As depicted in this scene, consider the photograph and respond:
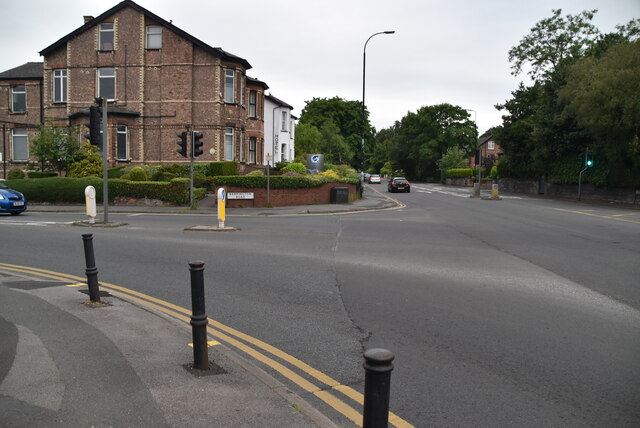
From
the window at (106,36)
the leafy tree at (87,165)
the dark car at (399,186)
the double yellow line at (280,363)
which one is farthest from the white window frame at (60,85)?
the double yellow line at (280,363)

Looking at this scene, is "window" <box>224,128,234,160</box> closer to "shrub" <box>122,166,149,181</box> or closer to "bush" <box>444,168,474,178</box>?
"shrub" <box>122,166,149,181</box>

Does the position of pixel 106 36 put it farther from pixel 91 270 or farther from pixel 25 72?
pixel 91 270

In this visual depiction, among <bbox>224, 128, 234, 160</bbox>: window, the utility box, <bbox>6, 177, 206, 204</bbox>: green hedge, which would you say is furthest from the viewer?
<bbox>224, 128, 234, 160</bbox>: window

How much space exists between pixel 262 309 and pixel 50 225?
43.6 ft

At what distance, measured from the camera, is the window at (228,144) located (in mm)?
34406

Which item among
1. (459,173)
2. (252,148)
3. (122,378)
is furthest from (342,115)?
(122,378)

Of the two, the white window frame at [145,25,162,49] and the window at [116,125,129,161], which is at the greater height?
the white window frame at [145,25,162,49]

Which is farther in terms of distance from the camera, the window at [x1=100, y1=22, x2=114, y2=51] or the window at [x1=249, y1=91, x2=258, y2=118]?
the window at [x1=249, y1=91, x2=258, y2=118]

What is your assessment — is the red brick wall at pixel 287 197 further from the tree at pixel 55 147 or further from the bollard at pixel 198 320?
the bollard at pixel 198 320

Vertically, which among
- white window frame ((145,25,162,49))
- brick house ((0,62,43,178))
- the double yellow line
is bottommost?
the double yellow line

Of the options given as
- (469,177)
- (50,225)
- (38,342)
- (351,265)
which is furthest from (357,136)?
(38,342)

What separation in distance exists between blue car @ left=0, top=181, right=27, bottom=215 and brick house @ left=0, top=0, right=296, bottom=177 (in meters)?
12.4

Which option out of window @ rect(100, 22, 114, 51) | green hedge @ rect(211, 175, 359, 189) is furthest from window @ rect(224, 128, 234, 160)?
window @ rect(100, 22, 114, 51)

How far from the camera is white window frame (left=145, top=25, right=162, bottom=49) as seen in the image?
111 ft
